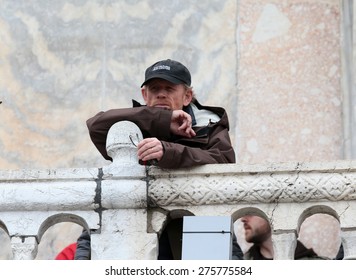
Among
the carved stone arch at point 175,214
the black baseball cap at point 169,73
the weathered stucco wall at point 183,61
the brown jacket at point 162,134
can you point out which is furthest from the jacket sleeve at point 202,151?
the weathered stucco wall at point 183,61

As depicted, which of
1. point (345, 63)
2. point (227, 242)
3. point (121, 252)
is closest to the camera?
point (227, 242)

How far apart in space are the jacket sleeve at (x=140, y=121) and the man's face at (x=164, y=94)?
10.4 inches

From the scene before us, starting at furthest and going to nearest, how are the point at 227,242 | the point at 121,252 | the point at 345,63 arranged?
the point at 345,63
the point at 121,252
the point at 227,242

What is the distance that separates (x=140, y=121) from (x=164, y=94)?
37cm

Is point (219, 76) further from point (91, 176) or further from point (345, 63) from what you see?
point (91, 176)

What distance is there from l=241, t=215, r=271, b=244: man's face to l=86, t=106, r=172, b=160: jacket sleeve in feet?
5.95

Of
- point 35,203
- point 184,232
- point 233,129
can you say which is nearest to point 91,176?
point 35,203

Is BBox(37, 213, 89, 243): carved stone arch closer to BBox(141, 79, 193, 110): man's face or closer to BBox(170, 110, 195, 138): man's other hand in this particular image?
BBox(170, 110, 195, 138): man's other hand

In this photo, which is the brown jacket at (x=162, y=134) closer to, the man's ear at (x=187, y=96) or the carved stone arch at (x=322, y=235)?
the man's ear at (x=187, y=96)

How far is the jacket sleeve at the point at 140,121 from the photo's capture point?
7117 millimetres

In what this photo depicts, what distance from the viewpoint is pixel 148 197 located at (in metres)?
6.96

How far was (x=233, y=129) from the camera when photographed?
32.6 ft

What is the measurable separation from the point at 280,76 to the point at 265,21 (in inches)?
12.2

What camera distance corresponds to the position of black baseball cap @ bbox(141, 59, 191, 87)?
745cm
